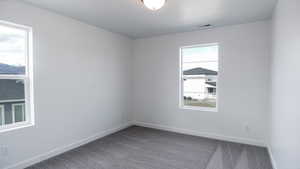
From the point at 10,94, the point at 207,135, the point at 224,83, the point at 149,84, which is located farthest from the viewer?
the point at 149,84

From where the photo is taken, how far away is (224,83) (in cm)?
358

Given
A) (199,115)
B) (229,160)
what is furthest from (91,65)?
(229,160)

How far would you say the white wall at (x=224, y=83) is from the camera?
128 inches

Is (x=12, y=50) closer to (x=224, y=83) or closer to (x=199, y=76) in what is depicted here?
(x=199, y=76)

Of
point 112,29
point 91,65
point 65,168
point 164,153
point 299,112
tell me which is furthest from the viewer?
point 112,29

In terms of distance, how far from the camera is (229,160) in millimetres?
2725

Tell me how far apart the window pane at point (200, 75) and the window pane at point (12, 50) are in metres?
3.29

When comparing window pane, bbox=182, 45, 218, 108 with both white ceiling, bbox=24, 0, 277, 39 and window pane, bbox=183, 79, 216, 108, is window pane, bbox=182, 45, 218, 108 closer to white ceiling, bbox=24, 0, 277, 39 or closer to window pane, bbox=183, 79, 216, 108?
window pane, bbox=183, 79, 216, 108

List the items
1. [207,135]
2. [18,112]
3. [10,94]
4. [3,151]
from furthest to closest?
[207,135] < [18,112] < [10,94] < [3,151]

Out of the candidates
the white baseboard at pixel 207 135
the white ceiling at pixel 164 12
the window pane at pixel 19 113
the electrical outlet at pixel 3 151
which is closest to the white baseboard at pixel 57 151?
the electrical outlet at pixel 3 151

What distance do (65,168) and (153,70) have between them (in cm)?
298

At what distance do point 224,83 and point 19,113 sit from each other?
3888mm

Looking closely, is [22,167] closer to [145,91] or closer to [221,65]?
[145,91]

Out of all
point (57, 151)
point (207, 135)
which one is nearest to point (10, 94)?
point (57, 151)
